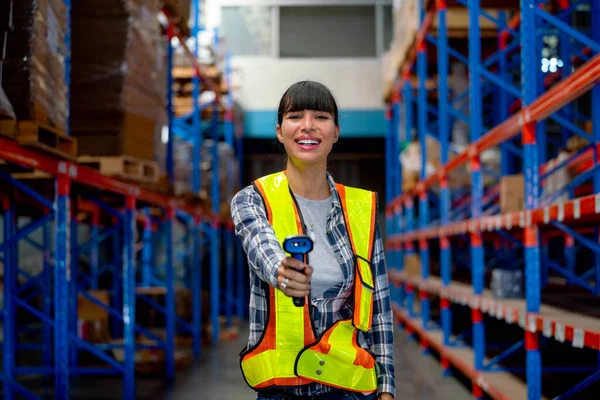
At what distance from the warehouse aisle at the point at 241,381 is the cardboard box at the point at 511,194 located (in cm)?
206

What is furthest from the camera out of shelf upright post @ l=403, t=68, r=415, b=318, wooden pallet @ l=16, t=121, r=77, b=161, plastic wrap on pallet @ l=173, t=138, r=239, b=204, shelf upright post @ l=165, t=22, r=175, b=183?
shelf upright post @ l=403, t=68, r=415, b=318

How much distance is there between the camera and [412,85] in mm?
12562

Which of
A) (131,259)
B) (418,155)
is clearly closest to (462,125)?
(418,155)

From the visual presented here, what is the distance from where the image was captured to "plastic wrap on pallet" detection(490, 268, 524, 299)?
6125mm

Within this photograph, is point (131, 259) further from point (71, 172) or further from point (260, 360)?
point (260, 360)

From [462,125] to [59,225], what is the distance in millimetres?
7147

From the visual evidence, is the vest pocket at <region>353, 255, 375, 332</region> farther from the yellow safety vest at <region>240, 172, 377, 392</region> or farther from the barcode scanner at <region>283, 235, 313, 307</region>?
the barcode scanner at <region>283, 235, 313, 307</region>

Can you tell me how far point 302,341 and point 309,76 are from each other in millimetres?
16488

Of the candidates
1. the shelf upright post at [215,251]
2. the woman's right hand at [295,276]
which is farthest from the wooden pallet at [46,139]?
the shelf upright post at [215,251]

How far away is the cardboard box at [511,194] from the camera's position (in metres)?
6.11

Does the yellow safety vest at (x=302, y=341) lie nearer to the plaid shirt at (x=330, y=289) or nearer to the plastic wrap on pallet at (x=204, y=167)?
the plaid shirt at (x=330, y=289)

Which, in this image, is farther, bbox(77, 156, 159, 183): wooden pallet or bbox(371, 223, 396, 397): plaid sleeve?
bbox(77, 156, 159, 183): wooden pallet

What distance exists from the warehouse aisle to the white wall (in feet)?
28.2

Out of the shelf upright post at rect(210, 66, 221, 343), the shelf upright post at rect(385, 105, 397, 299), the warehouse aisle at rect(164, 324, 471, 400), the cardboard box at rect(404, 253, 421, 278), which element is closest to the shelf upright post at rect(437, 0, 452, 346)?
the warehouse aisle at rect(164, 324, 471, 400)
